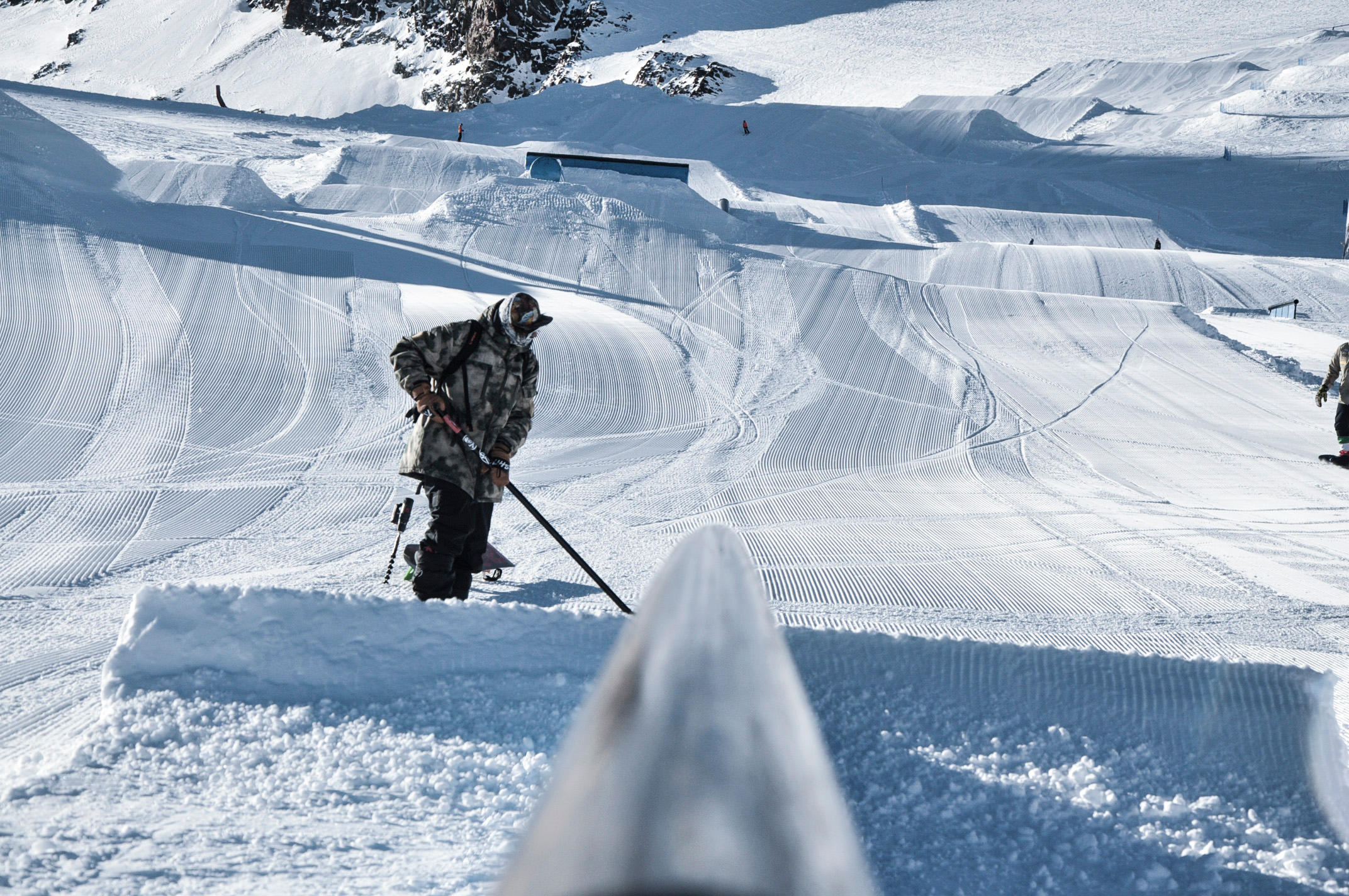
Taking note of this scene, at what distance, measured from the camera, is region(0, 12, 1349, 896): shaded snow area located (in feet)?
8.57

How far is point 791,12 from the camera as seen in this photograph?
79.6m

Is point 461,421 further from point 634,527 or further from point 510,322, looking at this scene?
point 634,527

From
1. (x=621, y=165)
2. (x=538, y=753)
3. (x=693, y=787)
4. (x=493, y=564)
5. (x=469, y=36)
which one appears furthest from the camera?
(x=469, y=36)

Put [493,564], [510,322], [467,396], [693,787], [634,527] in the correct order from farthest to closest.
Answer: [634,527], [493,564], [467,396], [510,322], [693,787]

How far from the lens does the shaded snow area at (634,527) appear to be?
2611 millimetres

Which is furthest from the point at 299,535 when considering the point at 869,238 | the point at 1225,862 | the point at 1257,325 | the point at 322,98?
the point at 322,98

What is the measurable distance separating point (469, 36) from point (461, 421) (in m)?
78.3

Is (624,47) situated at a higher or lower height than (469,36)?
lower

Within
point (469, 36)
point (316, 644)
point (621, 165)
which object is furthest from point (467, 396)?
point (469, 36)

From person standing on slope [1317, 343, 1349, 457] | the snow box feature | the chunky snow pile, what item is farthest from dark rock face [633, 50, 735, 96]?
the chunky snow pile

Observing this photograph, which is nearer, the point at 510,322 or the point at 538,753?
the point at 538,753

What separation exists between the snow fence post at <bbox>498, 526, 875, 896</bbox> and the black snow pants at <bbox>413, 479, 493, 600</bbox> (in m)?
3.46

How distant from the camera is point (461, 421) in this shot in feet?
14.1

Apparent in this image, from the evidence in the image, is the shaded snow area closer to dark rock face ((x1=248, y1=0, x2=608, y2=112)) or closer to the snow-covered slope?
the snow-covered slope
